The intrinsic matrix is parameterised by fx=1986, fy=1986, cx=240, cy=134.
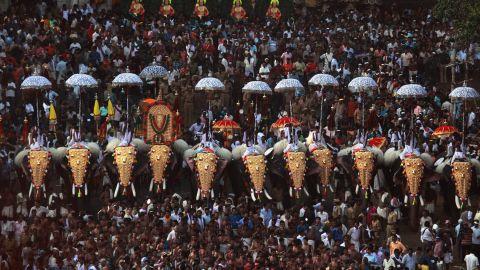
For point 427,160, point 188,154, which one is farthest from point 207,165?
point 427,160

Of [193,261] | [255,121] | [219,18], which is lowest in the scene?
[193,261]

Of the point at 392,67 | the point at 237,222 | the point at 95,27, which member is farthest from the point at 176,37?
the point at 237,222

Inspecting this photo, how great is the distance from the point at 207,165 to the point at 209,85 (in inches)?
99.7

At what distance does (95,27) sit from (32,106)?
5627 millimetres

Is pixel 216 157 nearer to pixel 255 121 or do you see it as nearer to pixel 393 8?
pixel 255 121

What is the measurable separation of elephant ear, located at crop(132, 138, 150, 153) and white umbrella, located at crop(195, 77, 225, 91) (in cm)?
202

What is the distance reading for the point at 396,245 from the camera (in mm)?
36125

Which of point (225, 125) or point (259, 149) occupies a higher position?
point (225, 125)

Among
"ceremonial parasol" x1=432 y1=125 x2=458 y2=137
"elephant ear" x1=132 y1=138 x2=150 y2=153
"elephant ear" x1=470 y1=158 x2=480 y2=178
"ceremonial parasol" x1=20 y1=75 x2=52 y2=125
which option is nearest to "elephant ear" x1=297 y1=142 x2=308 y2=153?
"elephant ear" x1=132 y1=138 x2=150 y2=153

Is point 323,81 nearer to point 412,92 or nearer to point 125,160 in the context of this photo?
point 412,92

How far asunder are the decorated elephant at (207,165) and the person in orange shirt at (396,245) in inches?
179

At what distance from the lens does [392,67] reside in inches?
1873

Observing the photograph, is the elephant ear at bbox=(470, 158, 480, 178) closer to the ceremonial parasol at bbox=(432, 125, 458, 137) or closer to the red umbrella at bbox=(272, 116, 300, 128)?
the ceremonial parasol at bbox=(432, 125, 458, 137)

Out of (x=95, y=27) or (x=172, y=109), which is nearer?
(x=172, y=109)
